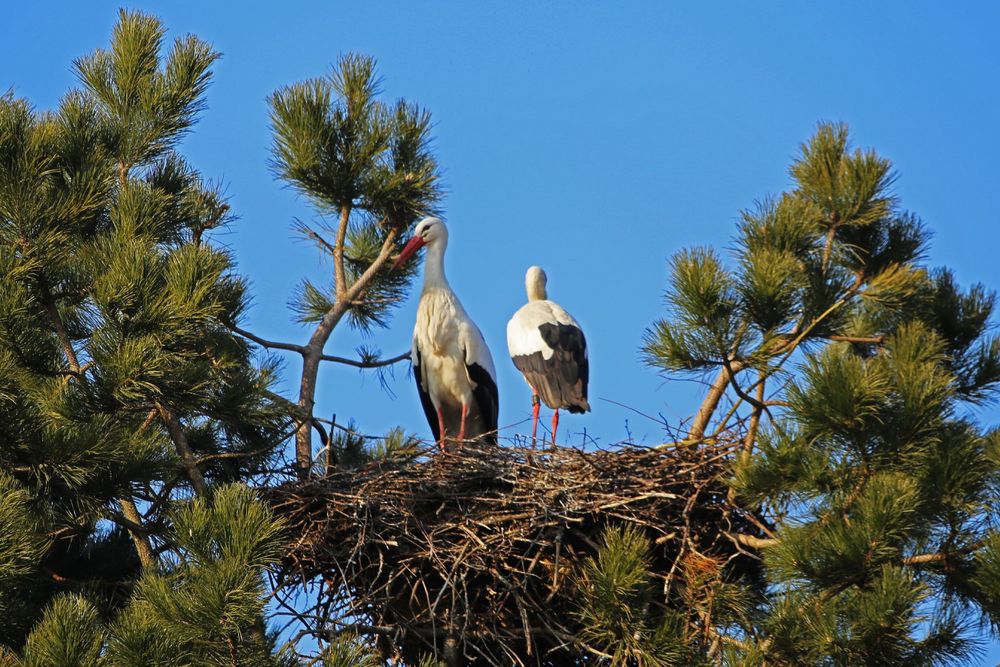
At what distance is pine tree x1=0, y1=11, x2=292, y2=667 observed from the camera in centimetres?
594

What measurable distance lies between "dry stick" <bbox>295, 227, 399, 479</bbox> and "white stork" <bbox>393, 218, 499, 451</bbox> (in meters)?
0.24

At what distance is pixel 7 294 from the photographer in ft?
21.5

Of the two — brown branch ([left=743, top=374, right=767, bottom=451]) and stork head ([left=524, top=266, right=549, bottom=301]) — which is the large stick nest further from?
stork head ([left=524, top=266, right=549, bottom=301])

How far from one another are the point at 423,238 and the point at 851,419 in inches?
158

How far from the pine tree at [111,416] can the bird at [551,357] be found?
5.70ft

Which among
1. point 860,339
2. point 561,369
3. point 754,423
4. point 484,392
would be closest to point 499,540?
point 754,423

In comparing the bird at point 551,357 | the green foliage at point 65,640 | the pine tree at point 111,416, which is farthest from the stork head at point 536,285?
the green foliage at point 65,640

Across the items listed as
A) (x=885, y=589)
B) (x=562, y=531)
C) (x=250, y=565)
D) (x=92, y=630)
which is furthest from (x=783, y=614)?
(x=92, y=630)

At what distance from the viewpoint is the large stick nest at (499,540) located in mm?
7234

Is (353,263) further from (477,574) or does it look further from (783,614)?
(783,614)

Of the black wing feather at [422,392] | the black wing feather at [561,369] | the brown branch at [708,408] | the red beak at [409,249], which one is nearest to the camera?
the brown branch at [708,408]

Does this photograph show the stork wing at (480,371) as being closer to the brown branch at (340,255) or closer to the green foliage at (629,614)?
the brown branch at (340,255)

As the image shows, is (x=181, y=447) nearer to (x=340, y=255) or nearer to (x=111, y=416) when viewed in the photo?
(x=111, y=416)

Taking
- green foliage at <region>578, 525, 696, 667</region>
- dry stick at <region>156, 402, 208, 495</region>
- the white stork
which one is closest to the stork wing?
the white stork
